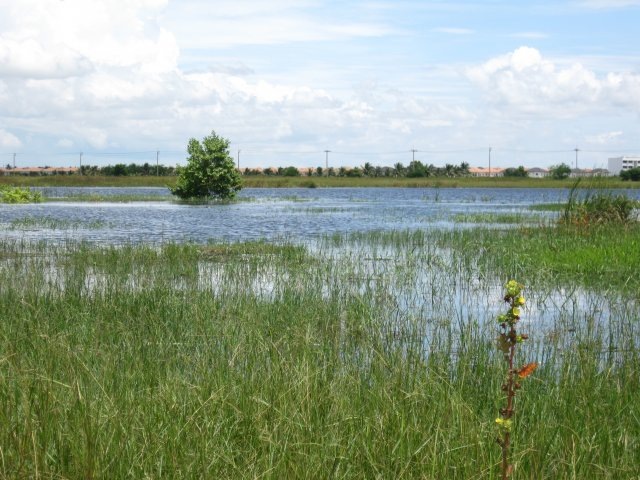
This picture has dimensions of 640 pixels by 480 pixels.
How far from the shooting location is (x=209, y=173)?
2112 inches

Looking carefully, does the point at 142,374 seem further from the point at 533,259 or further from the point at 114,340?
the point at 533,259

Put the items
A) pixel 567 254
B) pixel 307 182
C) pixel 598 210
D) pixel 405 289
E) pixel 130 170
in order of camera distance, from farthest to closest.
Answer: pixel 130 170 → pixel 307 182 → pixel 598 210 → pixel 567 254 → pixel 405 289

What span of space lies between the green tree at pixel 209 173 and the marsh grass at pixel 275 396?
41287 millimetres

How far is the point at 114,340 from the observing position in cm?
921

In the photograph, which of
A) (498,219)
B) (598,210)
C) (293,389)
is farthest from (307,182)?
(293,389)

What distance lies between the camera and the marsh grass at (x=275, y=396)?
5301mm

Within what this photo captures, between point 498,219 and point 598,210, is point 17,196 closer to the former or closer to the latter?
point 498,219

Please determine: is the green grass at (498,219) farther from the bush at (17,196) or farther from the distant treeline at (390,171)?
the distant treeline at (390,171)

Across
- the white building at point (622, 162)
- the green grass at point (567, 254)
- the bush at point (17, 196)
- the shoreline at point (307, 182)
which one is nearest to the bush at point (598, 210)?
the green grass at point (567, 254)

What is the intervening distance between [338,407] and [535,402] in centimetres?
164

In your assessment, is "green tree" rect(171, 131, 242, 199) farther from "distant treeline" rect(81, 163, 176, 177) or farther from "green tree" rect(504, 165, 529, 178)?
"green tree" rect(504, 165, 529, 178)

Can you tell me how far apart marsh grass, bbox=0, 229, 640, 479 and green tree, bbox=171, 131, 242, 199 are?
4129cm

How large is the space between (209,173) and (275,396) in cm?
4801

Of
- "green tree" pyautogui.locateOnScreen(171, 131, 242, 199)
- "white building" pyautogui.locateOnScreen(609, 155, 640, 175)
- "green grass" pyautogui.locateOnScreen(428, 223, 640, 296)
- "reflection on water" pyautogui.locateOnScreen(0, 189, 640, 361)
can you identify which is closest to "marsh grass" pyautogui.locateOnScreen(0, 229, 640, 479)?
"reflection on water" pyautogui.locateOnScreen(0, 189, 640, 361)
